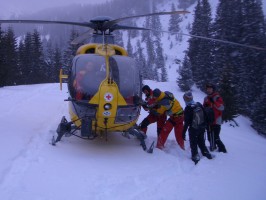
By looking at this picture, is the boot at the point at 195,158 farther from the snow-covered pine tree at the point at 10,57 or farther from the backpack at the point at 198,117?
the snow-covered pine tree at the point at 10,57

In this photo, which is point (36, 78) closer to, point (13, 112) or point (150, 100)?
point (13, 112)

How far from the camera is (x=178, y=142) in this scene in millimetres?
8406

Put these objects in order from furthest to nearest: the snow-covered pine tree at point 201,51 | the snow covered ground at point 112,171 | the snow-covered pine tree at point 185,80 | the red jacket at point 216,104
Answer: the snow-covered pine tree at point 201,51, the snow-covered pine tree at point 185,80, the red jacket at point 216,104, the snow covered ground at point 112,171

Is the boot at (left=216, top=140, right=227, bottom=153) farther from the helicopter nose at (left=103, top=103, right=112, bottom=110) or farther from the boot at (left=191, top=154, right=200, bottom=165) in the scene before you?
the helicopter nose at (left=103, top=103, right=112, bottom=110)

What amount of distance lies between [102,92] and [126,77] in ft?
3.15

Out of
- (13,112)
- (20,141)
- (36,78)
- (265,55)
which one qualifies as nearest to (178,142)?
(20,141)

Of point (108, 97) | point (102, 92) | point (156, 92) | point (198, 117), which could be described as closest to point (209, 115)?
point (198, 117)

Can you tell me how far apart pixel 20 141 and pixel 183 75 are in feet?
101

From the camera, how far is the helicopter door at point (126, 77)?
7.19 m

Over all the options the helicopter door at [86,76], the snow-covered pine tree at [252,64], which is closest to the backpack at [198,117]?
the helicopter door at [86,76]

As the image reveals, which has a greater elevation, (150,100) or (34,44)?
(34,44)

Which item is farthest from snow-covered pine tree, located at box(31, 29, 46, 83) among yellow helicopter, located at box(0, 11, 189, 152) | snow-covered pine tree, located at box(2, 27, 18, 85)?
yellow helicopter, located at box(0, 11, 189, 152)

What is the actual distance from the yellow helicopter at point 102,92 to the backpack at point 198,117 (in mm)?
1365

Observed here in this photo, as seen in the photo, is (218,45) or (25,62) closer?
(218,45)
